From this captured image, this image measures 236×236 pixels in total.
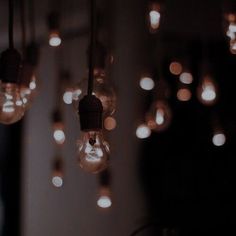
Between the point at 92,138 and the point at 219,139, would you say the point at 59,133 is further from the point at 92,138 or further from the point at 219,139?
the point at 92,138

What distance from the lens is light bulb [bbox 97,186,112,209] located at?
8.04ft

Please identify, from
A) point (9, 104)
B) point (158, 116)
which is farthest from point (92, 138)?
point (158, 116)

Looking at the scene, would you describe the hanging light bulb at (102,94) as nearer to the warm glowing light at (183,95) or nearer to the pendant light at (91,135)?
the pendant light at (91,135)

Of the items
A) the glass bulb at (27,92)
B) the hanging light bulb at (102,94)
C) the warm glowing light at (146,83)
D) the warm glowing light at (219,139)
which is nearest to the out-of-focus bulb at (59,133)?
the warm glowing light at (146,83)

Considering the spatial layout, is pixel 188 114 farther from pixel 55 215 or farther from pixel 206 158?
pixel 55 215

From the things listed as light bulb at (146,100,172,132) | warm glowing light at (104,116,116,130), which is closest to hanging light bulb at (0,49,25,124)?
light bulb at (146,100,172,132)

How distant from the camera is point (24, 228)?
2674mm

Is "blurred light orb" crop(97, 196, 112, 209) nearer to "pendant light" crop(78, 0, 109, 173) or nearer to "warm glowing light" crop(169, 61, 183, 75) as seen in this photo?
"warm glowing light" crop(169, 61, 183, 75)

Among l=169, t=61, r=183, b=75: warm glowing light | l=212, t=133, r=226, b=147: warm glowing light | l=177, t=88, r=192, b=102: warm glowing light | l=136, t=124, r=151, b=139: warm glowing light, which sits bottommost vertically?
l=212, t=133, r=226, b=147: warm glowing light

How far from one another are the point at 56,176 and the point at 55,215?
0.17 metres

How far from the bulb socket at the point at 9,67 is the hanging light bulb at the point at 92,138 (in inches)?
4.5

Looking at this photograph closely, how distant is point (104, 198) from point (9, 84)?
1.57m

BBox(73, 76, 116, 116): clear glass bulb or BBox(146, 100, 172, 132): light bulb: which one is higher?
BBox(73, 76, 116, 116): clear glass bulb

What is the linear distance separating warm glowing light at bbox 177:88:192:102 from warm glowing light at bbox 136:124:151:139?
19 cm
